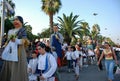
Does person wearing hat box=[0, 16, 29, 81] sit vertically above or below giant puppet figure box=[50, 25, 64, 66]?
below

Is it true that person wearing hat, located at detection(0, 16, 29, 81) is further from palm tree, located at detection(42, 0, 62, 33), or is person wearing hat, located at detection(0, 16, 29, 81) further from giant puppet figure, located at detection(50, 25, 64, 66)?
palm tree, located at detection(42, 0, 62, 33)

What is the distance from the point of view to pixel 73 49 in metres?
16.7

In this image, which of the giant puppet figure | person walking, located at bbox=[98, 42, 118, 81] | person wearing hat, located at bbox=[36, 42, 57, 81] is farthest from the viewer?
the giant puppet figure

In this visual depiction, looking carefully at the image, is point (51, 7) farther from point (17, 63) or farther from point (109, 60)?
point (17, 63)

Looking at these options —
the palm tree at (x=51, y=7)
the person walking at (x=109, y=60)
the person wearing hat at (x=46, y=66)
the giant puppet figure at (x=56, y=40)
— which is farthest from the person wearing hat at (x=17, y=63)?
the palm tree at (x=51, y=7)

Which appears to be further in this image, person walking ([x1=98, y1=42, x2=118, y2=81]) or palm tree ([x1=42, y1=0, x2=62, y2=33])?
palm tree ([x1=42, y1=0, x2=62, y2=33])

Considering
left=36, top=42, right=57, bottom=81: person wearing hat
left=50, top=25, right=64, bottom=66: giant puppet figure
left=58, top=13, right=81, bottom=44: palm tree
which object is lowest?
left=36, top=42, right=57, bottom=81: person wearing hat

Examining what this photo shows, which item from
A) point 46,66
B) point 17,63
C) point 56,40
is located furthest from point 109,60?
point 46,66

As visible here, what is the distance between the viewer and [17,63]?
7.01m

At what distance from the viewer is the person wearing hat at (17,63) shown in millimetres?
6988

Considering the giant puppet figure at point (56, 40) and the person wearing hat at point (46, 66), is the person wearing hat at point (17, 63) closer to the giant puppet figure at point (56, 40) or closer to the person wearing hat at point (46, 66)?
the person wearing hat at point (46, 66)

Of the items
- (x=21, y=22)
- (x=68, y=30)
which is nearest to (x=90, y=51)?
(x=21, y=22)

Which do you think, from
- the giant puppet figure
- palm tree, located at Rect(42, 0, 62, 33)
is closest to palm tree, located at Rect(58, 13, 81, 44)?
palm tree, located at Rect(42, 0, 62, 33)

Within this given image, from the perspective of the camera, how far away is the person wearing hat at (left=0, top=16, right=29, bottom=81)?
6988mm
